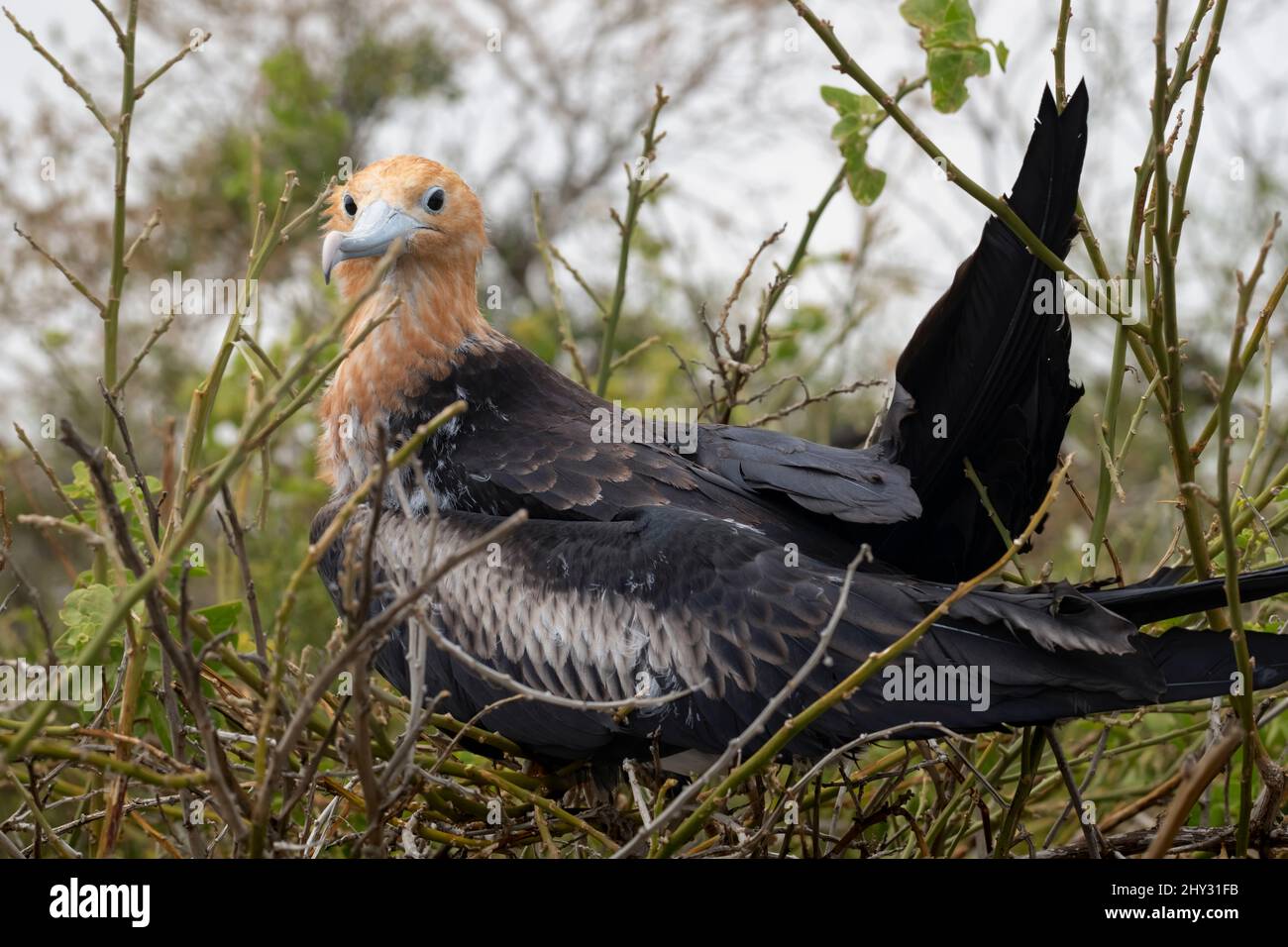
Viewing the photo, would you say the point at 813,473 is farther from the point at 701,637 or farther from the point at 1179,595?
the point at 1179,595

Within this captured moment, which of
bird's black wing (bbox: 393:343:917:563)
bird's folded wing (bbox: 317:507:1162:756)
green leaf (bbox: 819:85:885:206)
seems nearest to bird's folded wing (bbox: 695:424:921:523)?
bird's black wing (bbox: 393:343:917:563)

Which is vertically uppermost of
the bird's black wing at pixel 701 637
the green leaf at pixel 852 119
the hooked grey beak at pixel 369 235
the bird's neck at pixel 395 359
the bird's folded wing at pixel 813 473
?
the green leaf at pixel 852 119

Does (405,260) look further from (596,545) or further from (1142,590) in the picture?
(1142,590)

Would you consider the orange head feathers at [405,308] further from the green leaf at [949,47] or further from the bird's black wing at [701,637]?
the green leaf at [949,47]

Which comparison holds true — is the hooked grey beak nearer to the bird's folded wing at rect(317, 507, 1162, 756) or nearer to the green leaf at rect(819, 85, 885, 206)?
the bird's folded wing at rect(317, 507, 1162, 756)

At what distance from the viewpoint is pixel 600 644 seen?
10.9ft

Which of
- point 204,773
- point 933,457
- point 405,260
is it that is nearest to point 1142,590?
point 933,457

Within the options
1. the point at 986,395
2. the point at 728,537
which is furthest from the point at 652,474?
the point at 986,395

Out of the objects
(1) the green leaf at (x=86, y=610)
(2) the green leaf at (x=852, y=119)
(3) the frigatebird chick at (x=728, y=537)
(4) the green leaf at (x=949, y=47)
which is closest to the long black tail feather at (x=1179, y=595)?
(3) the frigatebird chick at (x=728, y=537)

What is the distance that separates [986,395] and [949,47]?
82 centimetres

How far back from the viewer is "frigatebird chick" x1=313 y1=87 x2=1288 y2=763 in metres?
2.89

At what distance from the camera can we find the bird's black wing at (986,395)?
3.30 meters

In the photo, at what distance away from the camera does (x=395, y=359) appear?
3930 mm

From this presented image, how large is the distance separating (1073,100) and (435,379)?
1826mm
